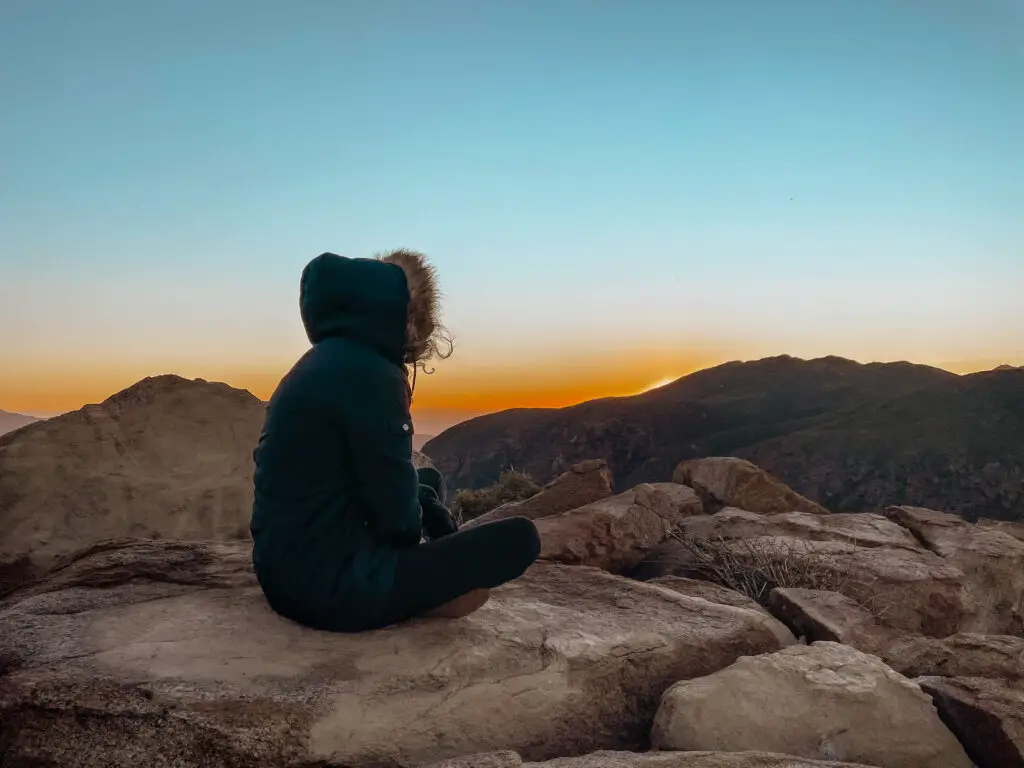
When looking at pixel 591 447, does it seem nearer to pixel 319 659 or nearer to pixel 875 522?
pixel 875 522

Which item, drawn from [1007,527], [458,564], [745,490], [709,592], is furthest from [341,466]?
[1007,527]

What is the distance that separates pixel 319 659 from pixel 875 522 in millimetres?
6004

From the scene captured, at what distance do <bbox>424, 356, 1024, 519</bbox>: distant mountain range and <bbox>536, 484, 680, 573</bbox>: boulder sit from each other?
60.2 feet

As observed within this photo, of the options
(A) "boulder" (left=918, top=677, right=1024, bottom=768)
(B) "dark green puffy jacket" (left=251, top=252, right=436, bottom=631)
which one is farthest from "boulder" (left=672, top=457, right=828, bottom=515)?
(B) "dark green puffy jacket" (left=251, top=252, right=436, bottom=631)

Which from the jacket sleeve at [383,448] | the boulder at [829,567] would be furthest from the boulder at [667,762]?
the boulder at [829,567]

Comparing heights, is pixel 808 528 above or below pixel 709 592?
below

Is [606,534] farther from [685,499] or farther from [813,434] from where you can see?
[813,434]

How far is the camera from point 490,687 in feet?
9.00

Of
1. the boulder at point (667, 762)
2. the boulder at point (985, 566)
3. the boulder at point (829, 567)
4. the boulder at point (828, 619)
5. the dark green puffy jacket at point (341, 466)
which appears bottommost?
the boulder at point (985, 566)

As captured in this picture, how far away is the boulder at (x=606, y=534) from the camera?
579 centimetres

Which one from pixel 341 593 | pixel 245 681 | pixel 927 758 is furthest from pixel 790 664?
pixel 245 681

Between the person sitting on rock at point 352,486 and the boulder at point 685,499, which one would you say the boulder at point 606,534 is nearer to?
the boulder at point 685,499

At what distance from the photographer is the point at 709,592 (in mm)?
4434

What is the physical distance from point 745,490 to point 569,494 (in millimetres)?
2156
